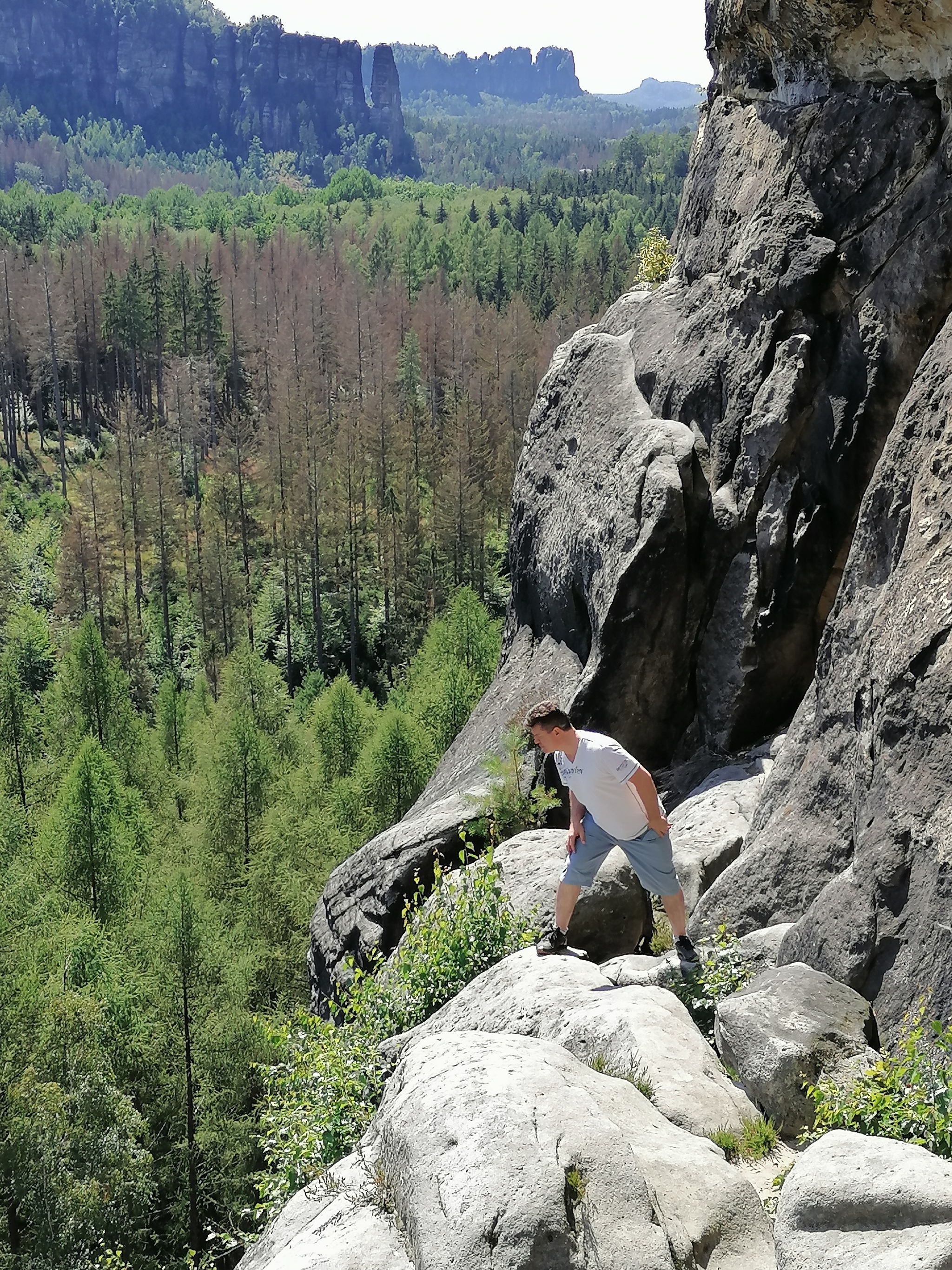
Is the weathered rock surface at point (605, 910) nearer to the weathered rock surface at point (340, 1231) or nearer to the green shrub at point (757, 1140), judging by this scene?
the green shrub at point (757, 1140)

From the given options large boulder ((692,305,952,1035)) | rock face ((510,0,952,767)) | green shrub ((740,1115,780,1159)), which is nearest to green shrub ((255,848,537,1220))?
large boulder ((692,305,952,1035))

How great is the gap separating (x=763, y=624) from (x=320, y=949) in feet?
25.3

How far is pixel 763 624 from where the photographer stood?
43.4 feet

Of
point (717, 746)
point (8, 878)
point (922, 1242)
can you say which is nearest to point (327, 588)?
point (8, 878)

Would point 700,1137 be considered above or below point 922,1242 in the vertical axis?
below

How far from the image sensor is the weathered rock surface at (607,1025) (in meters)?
6.68

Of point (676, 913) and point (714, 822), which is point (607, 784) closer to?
point (676, 913)

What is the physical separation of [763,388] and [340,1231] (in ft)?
33.4

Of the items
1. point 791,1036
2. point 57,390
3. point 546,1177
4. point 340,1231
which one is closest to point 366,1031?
point 340,1231

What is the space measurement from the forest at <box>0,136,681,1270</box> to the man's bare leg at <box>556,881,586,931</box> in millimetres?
2318

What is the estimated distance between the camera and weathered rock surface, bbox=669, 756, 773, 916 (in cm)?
1098

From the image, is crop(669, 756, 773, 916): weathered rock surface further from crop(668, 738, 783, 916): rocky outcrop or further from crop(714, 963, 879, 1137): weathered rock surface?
crop(714, 963, 879, 1137): weathered rock surface

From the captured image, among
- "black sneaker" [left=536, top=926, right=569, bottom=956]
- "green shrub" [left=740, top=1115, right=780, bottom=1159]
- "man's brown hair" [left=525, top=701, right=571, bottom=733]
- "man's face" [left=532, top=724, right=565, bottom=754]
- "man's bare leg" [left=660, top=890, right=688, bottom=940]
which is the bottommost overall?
"black sneaker" [left=536, top=926, right=569, bottom=956]

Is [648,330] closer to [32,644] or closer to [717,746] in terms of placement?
[717,746]
